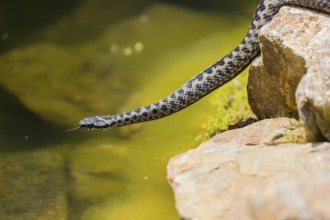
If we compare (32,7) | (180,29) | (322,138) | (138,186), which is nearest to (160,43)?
(180,29)

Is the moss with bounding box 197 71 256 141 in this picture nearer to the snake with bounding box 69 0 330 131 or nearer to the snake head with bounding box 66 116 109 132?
the snake with bounding box 69 0 330 131

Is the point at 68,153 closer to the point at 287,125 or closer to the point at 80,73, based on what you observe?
the point at 80,73

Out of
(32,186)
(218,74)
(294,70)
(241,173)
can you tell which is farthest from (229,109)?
(241,173)

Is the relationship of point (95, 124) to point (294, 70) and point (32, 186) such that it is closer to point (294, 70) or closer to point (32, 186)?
point (32, 186)

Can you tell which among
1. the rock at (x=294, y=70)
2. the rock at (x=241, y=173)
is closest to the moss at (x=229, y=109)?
the rock at (x=294, y=70)

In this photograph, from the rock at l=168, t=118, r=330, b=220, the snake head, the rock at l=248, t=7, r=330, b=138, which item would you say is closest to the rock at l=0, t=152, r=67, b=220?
the snake head
